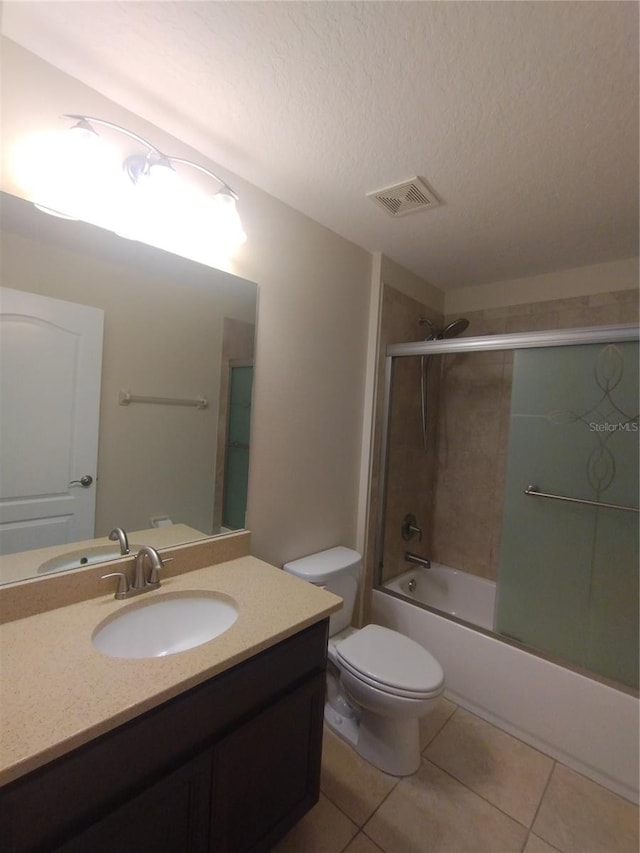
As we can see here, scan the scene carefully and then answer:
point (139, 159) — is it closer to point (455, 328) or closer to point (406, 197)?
point (406, 197)

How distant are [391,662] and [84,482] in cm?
132

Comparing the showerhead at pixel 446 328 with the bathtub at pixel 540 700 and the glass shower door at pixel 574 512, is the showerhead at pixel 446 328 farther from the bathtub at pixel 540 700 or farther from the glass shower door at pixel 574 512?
the bathtub at pixel 540 700

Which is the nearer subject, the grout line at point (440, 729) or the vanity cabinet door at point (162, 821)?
the vanity cabinet door at point (162, 821)

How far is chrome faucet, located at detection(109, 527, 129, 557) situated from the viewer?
1206 mm

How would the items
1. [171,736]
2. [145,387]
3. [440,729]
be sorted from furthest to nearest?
[440,729]
[145,387]
[171,736]

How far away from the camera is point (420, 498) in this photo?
2.62m

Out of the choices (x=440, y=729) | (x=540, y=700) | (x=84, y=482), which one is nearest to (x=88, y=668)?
(x=84, y=482)

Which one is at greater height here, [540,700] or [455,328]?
[455,328]

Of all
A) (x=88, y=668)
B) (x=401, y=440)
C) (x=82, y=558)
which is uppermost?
(x=401, y=440)

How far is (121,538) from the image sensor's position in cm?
121

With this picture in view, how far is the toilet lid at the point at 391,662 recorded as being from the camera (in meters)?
1.41

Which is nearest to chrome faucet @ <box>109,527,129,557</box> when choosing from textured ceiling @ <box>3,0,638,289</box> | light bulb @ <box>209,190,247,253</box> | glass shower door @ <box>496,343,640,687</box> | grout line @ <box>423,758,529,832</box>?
light bulb @ <box>209,190,247,253</box>

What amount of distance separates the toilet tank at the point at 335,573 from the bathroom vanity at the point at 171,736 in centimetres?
45

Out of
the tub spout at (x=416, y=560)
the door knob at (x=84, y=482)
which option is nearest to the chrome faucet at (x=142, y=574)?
the door knob at (x=84, y=482)
